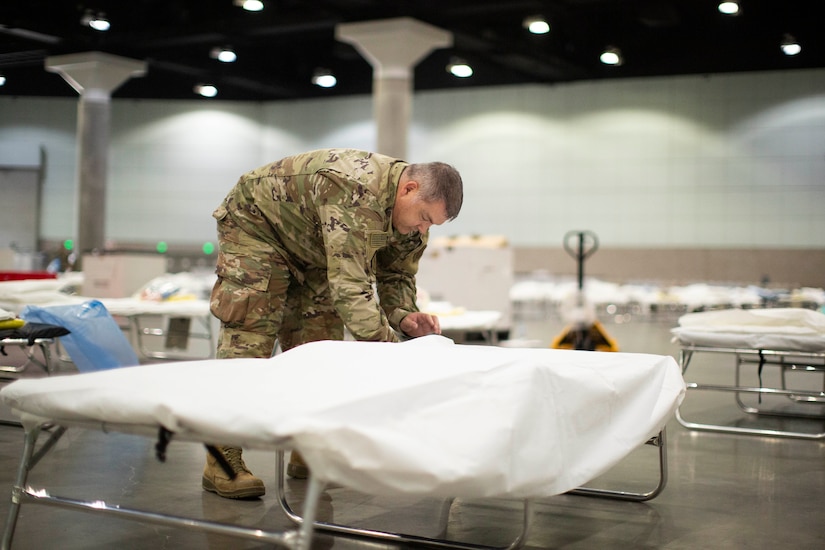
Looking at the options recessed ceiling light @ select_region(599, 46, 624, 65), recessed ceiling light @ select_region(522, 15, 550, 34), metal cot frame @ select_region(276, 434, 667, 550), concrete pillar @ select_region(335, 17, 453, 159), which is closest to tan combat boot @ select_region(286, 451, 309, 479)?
metal cot frame @ select_region(276, 434, 667, 550)

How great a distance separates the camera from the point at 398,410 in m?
1.64

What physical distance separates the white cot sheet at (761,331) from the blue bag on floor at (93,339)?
268 centimetres

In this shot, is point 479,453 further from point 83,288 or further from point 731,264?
point 731,264

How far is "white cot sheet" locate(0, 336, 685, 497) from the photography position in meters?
1.50

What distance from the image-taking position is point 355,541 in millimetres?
2320

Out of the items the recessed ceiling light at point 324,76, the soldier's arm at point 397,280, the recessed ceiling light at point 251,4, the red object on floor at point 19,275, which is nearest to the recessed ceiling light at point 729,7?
the recessed ceiling light at point 251,4

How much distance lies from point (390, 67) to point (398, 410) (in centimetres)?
1023

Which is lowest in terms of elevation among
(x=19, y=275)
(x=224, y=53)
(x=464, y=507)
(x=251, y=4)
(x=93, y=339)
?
(x=464, y=507)

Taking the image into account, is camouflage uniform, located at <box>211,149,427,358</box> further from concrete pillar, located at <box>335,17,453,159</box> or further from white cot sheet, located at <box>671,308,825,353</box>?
concrete pillar, located at <box>335,17,453,159</box>

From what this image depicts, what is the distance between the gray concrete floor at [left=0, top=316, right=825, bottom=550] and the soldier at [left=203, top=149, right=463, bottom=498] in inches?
10.5

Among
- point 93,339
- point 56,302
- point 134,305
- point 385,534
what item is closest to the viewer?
point 385,534

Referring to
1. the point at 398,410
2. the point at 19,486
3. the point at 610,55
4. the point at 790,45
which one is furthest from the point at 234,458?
the point at 790,45

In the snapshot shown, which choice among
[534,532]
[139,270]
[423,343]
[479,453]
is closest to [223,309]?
[423,343]

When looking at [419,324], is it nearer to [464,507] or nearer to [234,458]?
[464,507]
